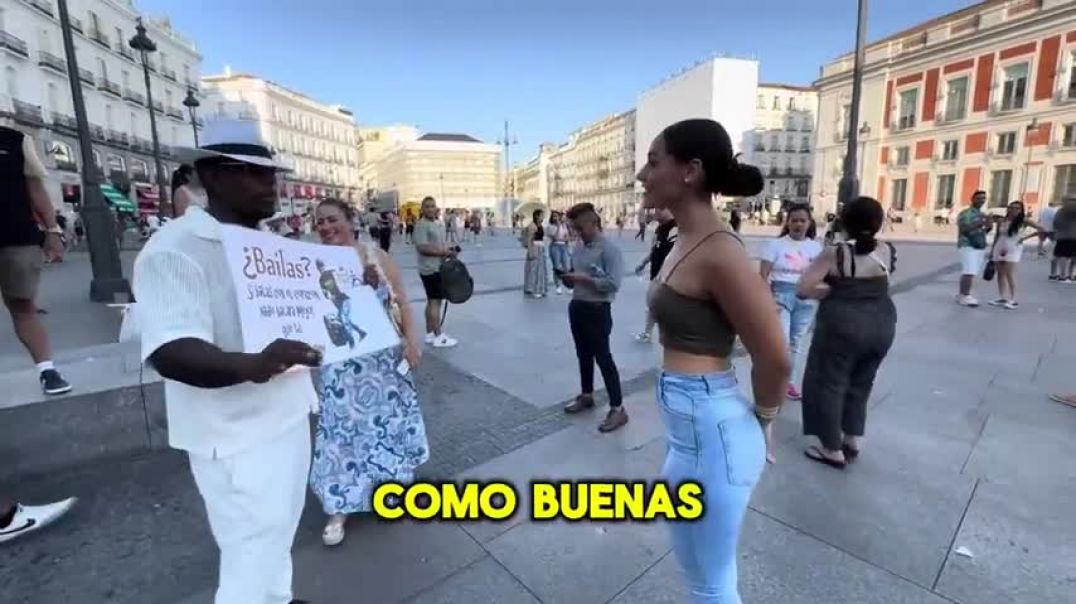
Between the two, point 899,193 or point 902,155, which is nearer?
point 902,155

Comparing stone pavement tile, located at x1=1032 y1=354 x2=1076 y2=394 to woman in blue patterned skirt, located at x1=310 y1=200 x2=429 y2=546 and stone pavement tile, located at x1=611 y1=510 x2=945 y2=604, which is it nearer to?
stone pavement tile, located at x1=611 y1=510 x2=945 y2=604

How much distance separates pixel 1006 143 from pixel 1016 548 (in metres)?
43.0

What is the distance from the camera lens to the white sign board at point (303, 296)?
1.43 meters

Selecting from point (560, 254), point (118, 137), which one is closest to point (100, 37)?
point (118, 137)

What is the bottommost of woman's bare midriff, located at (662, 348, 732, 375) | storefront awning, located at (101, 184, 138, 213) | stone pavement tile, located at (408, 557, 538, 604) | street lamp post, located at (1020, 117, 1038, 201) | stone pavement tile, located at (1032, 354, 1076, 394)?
stone pavement tile, located at (408, 557, 538, 604)

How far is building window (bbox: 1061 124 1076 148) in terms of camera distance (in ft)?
98.2

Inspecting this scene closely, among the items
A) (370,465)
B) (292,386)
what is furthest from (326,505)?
(292,386)

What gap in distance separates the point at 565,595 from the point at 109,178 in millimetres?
43457

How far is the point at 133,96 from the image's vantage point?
37.9m

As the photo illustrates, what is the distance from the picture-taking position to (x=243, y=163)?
1476 mm

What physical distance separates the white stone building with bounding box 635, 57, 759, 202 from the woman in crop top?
194 feet

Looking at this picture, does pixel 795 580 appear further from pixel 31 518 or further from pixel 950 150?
pixel 950 150

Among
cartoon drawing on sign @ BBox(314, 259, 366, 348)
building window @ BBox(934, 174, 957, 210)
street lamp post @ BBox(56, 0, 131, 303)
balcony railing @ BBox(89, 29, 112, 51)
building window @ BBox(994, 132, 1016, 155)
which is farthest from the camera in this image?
building window @ BBox(934, 174, 957, 210)

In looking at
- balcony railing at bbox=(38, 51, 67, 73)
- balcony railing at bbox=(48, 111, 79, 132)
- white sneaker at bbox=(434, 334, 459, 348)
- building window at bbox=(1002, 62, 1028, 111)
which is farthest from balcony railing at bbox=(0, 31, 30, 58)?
building window at bbox=(1002, 62, 1028, 111)
